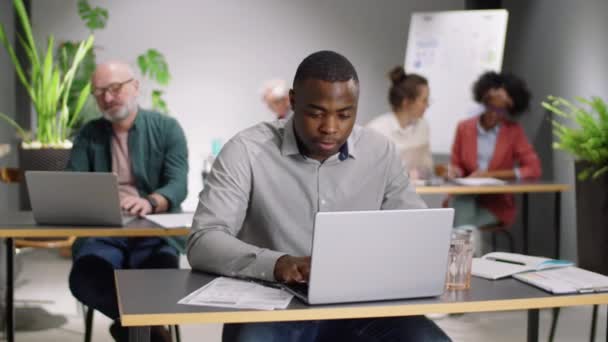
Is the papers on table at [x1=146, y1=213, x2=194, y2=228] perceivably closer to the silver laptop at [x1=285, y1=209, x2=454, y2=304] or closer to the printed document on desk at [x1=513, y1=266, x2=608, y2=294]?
the silver laptop at [x1=285, y1=209, x2=454, y2=304]

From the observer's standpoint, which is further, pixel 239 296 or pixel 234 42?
pixel 234 42

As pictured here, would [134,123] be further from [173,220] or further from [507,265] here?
[507,265]

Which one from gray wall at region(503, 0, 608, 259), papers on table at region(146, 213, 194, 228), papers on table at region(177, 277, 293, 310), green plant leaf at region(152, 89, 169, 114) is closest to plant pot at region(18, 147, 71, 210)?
green plant leaf at region(152, 89, 169, 114)

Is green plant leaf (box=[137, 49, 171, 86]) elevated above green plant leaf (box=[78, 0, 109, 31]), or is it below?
below

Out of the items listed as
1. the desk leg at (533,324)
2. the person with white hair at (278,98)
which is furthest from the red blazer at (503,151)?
the desk leg at (533,324)

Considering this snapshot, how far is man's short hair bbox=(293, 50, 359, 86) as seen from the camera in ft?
7.23

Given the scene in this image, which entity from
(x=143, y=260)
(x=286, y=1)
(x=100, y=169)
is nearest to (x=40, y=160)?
(x=100, y=169)

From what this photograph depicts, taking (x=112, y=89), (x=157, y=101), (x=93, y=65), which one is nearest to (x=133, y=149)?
(x=112, y=89)

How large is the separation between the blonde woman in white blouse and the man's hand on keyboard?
3440 mm

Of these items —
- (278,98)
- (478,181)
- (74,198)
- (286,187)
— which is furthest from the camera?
(278,98)

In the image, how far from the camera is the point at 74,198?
9.80 ft

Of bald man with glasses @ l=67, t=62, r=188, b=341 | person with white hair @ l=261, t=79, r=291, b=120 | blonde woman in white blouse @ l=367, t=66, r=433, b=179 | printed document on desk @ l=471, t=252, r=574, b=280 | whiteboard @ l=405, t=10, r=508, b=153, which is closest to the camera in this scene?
Result: printed document on desk @ l=471, t=252, r=574, b=280

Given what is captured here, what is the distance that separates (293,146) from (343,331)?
0.55 metres

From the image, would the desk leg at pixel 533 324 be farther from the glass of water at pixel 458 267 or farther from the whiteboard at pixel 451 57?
the whiteboard at pixel 451 57
